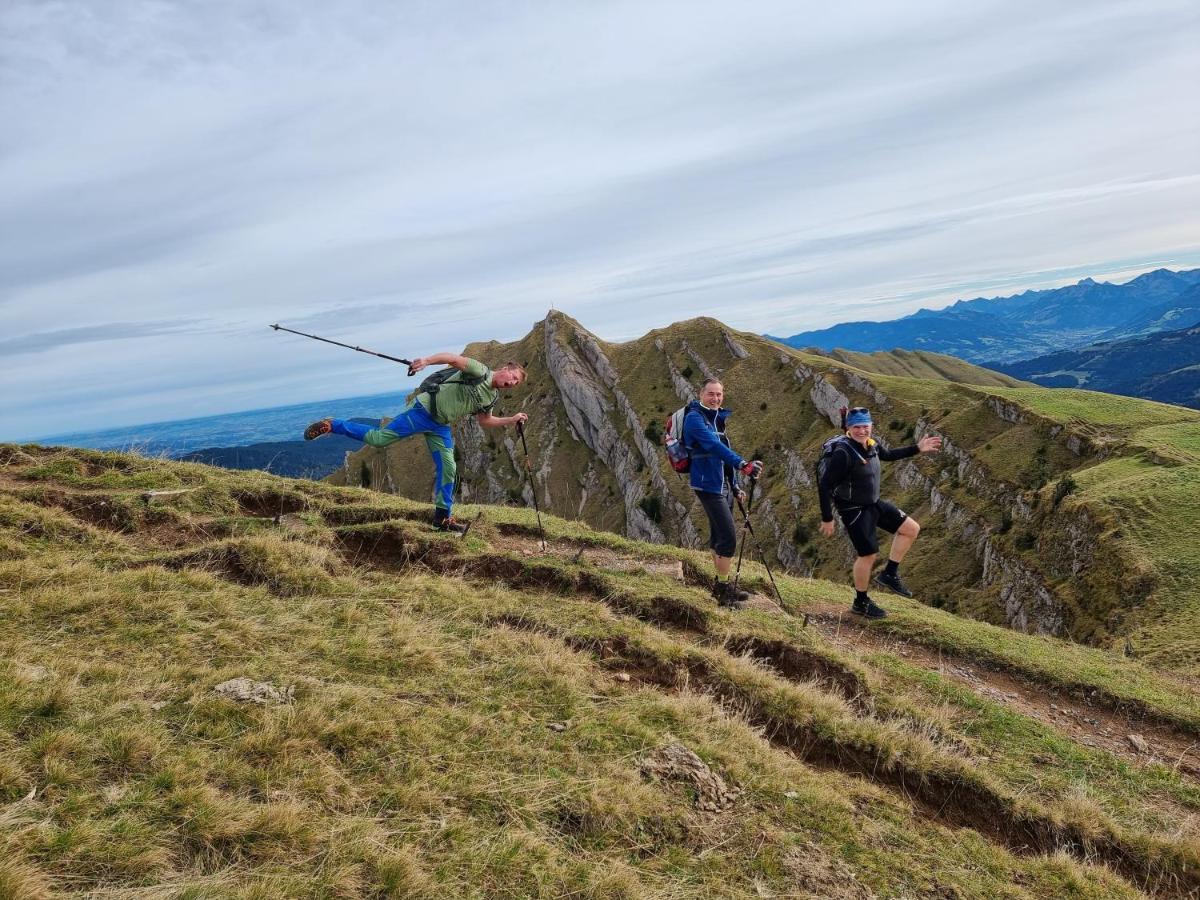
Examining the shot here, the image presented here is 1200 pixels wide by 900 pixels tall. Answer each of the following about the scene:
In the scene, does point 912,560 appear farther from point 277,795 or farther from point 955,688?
point 277,795

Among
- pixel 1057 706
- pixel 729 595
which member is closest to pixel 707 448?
pixel 729 595

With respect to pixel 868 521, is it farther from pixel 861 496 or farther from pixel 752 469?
pixel 752 469

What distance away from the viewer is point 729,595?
435 inches

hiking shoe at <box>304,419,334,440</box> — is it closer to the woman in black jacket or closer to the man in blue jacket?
the man in blue jacket

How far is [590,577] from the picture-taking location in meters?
10.7

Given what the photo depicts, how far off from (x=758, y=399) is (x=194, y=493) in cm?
9686

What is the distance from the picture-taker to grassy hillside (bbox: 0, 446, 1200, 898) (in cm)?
399

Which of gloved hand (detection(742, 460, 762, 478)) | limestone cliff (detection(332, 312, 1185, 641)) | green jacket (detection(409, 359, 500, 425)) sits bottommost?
limestone cliff (detection(332, 312, 1185, 641))

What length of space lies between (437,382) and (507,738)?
24.5 feet

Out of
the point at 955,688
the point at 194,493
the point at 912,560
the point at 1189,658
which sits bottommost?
the point at 912,560

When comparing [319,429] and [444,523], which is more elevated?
[319,429]

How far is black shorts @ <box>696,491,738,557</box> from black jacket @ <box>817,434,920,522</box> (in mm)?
1937

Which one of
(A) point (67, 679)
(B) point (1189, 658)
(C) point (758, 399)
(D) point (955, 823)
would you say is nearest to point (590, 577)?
(D) point (955, 823)

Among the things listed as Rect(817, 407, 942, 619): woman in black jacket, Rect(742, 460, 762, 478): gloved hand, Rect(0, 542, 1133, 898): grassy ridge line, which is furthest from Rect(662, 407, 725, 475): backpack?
Rect(0, 542, 1133, 898): grassy ridge line
